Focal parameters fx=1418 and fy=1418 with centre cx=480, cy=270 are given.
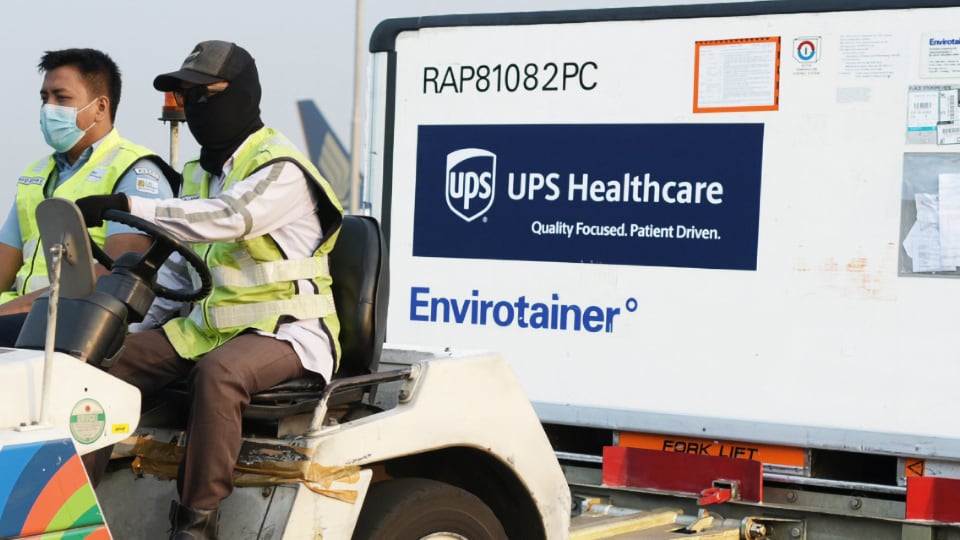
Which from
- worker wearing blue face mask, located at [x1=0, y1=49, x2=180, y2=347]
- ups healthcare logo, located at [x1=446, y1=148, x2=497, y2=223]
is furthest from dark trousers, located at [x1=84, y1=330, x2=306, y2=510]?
ups healthcare logo, located at [x1=446, y1=148, x2=497, y2=223]

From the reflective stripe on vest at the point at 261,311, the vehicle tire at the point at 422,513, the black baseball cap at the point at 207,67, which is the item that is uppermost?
the black baseball cap at the point at 207,67

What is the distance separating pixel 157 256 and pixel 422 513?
1.13m

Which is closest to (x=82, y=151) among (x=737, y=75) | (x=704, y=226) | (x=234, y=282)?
(x=234, y=282)

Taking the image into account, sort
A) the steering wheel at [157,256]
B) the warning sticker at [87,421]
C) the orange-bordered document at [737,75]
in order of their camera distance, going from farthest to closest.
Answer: the orange-bordered document at [737,75] < the steering wheel at [157,256] < the warning sticker at [87,421]

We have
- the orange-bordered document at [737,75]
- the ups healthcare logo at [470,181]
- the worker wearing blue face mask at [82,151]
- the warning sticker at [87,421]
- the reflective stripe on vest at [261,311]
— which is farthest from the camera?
the ups healthcare logo at [470,181]

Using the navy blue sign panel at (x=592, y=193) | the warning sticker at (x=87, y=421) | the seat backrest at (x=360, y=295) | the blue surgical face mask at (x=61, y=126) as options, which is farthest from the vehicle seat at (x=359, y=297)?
the navy blue sign panel at (x=592, y=193)

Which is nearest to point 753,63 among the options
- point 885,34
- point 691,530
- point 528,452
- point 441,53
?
point 885,34

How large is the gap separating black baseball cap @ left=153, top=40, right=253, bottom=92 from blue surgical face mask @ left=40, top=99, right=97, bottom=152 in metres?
0.72

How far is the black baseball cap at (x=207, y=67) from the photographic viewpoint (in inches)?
158

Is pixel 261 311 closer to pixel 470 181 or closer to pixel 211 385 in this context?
pixel 211 385

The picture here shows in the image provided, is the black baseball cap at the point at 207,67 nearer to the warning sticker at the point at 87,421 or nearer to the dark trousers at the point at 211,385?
the dark trousers at the point at 211,385

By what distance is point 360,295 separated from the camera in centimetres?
427

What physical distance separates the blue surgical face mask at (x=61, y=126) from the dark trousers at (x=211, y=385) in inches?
39.0

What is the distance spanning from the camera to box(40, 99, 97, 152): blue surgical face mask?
4676mm
